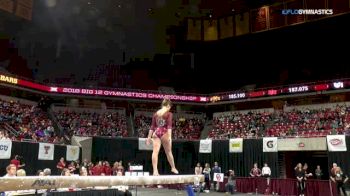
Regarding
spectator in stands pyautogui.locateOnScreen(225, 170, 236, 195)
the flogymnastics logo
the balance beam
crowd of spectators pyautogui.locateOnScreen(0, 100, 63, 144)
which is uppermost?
the flogymnastics logo

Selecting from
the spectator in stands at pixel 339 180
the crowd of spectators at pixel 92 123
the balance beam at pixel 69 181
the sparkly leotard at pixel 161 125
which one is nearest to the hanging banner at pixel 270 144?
the spectator in stands at pixel 339 180

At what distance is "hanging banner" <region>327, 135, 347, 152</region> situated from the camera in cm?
2050

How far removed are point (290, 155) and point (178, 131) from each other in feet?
32.4

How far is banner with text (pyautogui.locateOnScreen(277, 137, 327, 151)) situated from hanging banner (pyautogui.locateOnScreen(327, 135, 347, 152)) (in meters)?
0.56

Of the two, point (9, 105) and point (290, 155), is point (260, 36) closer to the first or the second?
point (290, 155)

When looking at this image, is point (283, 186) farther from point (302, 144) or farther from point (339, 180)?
point (339, 180)

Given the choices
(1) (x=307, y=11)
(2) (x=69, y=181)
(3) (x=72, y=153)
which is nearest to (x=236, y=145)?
(3) (x=72, y=153)

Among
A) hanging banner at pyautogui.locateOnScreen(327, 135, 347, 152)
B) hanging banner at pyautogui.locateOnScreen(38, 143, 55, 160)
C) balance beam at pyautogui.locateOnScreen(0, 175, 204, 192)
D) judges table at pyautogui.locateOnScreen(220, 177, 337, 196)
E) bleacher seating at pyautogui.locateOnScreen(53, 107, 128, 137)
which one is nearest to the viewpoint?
balance beam at pyautogui.locateOnScreen(0, 175, 204, 192)

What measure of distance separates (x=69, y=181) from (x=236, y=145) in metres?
21.0

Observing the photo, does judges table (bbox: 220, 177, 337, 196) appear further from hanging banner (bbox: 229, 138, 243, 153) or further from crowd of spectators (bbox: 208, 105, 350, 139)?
crowd of spectators (bbox: 208, 105, 350, 139)

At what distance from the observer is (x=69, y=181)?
591cm

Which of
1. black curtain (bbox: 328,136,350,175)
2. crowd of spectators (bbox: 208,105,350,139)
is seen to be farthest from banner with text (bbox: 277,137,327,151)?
black curtain (bbox: 328,136,350,175)

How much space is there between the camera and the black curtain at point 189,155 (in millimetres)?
24922

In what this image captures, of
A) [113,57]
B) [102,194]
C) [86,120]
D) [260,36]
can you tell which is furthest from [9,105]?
[260,36]
